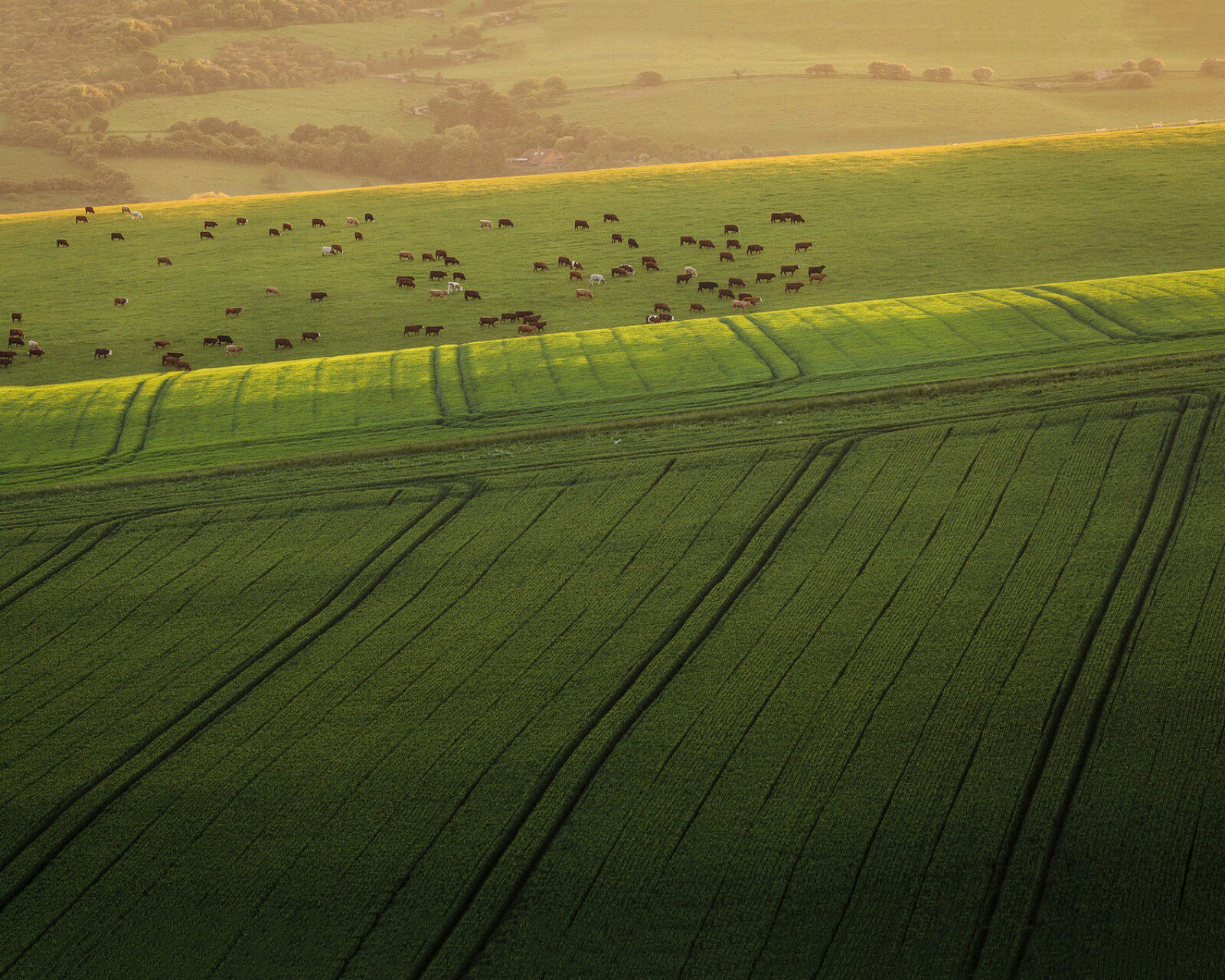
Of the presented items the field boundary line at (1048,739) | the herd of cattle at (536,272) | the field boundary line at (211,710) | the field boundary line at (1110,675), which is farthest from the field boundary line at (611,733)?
the herd of cattle at (536,272)

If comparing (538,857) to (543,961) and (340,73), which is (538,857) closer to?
(543,961)

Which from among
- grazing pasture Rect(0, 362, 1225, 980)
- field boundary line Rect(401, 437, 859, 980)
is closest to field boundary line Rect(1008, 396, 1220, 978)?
grazing pasture Rect(0, 362, 1225, 980)

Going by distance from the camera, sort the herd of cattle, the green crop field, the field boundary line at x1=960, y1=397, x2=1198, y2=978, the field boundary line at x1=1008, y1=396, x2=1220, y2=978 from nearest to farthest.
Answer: the field boundary line at x1=960, y1=397, x2=1198, y2=978
the field boundary line at x1=1008, y1=396, x2=1220, y2=978
the herd of cattle
the green crop field

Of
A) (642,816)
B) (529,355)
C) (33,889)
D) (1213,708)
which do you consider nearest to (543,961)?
(642,816)

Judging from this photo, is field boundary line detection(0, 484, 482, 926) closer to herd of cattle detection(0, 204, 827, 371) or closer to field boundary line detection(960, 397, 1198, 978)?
field boundary line detection(960, 397, 1198, 978)

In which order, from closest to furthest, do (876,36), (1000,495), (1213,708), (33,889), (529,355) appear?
(33,889) < (1213,708) < (1000,495) < (529,355) < (876,36)

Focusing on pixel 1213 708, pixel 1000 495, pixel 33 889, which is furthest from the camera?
pixel 1000 495

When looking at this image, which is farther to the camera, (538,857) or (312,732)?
(312,732)
